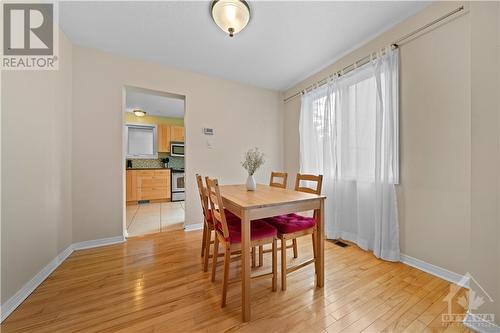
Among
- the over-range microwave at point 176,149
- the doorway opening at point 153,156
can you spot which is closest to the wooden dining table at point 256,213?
the doorway opening at point 153,156

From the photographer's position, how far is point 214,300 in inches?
57.2

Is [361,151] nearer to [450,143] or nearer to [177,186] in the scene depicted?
[450,143]

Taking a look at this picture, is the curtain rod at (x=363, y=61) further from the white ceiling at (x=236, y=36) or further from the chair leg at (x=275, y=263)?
the chair leg at (x=275, y=263)

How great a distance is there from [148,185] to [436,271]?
5702 mm

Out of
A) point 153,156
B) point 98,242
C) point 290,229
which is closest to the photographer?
point 290,229

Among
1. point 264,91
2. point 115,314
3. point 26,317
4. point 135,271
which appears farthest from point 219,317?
point 264,91

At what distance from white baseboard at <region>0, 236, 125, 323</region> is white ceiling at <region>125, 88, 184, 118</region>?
2765 millimetres

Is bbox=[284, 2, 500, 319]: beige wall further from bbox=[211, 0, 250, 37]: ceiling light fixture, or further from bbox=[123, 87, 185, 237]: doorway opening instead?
bbox=[123, 87, 185, 237]: doorway opening

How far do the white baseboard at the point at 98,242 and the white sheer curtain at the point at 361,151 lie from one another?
9.74 feet

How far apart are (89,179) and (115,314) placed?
6.04ft

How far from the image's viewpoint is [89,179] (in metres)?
2.45

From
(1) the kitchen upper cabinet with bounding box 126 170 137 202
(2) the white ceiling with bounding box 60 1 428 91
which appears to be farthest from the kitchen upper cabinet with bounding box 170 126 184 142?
(2) the white ceiling with bounding box 60 1 428 91

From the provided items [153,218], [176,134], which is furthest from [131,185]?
[176,134]

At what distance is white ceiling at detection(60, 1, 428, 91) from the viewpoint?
1826mm
